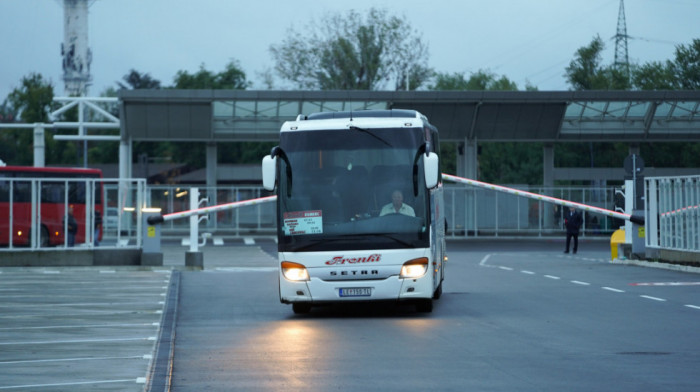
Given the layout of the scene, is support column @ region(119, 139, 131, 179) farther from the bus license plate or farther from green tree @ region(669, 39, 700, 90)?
the bus license plate

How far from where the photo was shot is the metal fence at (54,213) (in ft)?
99.0

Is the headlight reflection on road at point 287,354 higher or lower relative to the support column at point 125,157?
lower

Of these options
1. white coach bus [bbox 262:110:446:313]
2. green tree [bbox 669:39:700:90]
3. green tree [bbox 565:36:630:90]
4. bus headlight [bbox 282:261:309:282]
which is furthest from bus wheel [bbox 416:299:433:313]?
green tree [bbox 565:36:630:90]

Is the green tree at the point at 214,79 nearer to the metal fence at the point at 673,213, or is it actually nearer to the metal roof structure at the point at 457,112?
the metal roof structure at the point at 457,112

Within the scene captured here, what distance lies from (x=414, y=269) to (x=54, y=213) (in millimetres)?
16978

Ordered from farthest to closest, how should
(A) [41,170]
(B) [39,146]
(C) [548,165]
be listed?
(C) [548,165], (B) [39,146], (A) [41,170]

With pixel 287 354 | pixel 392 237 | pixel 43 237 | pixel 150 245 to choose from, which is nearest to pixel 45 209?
pixel 43 237

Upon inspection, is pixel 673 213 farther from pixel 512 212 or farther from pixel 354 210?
pixel 512 212

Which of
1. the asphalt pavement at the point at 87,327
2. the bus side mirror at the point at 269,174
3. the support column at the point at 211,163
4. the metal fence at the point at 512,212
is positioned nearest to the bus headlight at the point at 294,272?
the bus side mirror at the point at 269,174

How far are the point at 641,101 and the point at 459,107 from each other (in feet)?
27.1

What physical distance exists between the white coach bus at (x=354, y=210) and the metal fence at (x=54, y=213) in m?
14.8

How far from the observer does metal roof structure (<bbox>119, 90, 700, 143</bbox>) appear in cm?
4928

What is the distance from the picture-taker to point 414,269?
15.8 m

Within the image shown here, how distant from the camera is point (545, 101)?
1978 inches
